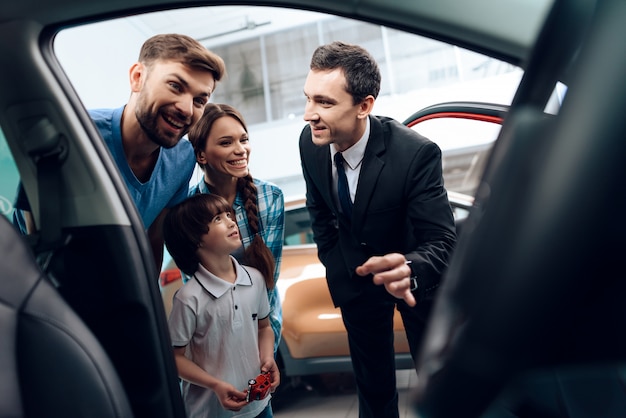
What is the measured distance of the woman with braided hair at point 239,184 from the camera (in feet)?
4.01

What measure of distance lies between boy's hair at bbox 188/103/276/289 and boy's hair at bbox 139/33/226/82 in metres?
0.22

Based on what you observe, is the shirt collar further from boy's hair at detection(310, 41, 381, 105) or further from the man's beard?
the man's beard

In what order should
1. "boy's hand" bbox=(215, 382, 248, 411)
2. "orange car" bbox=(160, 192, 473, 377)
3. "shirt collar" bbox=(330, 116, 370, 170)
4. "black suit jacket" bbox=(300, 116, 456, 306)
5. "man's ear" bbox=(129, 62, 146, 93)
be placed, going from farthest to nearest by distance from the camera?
"orange car" bbox=(160, 192, 473, 377) → "shirt collar" bbox=(330, 116, 370, 170) → "black suit jacket" bbox=(300, 116, 456, 306) → "man's ear" bbox=(129, 62, 146, 93) → "boy's hand" bbox=(215, 382, 248, 411)

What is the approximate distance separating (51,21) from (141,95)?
0.37 metres

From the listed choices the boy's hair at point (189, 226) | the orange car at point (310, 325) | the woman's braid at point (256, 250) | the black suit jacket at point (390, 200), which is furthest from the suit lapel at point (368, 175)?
the orange car at point (310, 325)

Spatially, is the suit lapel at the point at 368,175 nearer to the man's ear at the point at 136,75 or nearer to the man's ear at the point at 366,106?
the man's ear at the point at 366,106

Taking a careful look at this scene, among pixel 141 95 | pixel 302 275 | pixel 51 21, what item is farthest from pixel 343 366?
pixel 51 21

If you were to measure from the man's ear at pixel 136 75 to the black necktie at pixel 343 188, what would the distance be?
51 centimetres

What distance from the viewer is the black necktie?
1277 mm

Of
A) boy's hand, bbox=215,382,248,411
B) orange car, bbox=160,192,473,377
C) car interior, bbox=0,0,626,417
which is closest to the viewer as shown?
car interior, bbox=0,0,626,417

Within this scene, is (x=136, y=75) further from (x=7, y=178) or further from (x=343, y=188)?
(x=343, y=188)

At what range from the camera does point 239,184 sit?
129 centimetres

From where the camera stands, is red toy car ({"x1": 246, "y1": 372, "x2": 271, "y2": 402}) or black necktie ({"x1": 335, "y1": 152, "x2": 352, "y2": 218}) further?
black necktie ({"x1": 335, "y1": 152, "x2": 352, "y2": 218})

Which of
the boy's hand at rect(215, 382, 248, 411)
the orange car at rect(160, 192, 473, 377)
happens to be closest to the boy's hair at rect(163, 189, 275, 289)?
the boy's hand at rect(215, 382, 248, 411)
